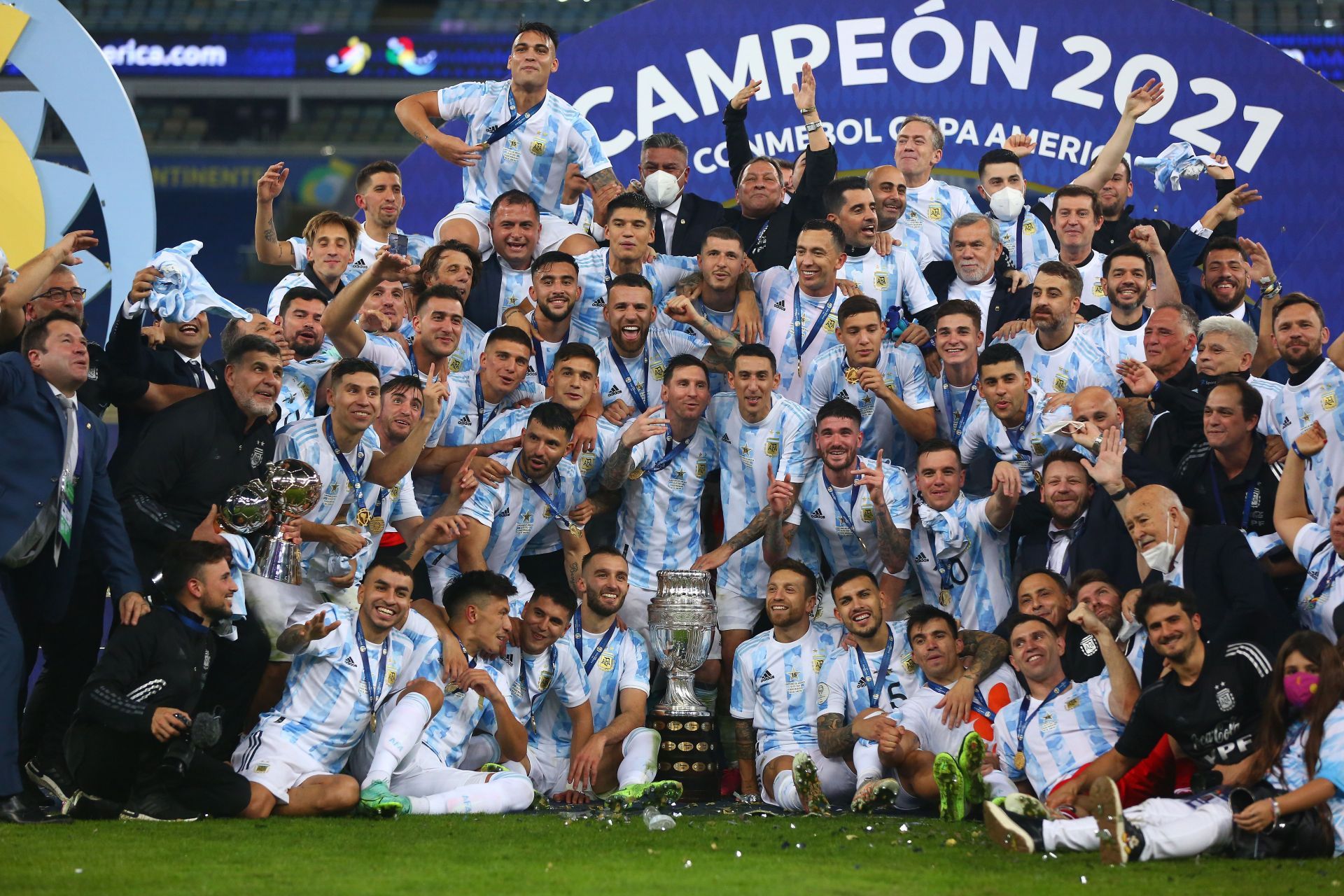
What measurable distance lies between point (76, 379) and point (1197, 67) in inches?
275

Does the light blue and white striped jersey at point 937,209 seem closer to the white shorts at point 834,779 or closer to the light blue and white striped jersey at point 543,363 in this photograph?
the light blue and white striped jersey at point 543,363

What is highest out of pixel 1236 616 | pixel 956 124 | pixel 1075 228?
pixel 956 124

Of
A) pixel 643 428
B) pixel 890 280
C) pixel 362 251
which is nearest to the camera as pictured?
pixel 643 428

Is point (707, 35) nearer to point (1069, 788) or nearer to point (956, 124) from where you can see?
point (956, 124)

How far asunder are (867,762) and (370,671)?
197cm

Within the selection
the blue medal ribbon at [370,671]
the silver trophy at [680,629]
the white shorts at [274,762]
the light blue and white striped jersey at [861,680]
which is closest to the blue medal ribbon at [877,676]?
the light blue and white striped jersey at [861,680]

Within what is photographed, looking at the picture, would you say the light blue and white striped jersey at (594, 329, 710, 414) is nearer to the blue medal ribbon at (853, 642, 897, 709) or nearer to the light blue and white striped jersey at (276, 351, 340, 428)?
the light blue and white striped jersey at (276, 351, 340, 428)

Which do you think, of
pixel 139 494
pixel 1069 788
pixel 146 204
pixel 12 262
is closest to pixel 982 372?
pixel 1069 788

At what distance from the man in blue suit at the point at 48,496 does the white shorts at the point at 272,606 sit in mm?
404

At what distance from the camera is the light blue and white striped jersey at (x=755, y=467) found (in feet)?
23.3

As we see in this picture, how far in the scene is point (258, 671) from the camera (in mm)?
5996

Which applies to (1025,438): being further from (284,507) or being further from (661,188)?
(284,507)

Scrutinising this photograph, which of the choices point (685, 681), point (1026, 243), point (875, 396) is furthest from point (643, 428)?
point (1026, 243)

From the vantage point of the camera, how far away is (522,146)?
844 centimetres
